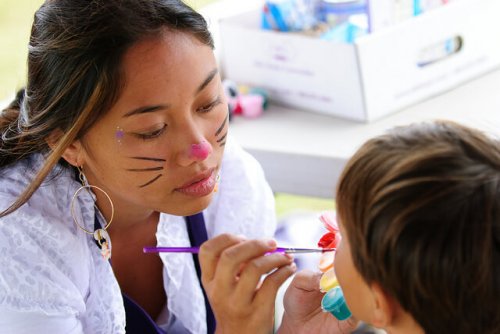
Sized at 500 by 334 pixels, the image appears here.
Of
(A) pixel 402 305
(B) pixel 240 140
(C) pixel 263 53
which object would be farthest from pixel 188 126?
(C) pixel 263 53

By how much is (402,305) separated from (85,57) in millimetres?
522

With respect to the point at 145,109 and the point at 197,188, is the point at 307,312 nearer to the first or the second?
the point at 197,188

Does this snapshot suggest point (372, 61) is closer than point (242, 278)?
No

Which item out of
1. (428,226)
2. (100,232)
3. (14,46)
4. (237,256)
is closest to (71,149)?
(100,232)

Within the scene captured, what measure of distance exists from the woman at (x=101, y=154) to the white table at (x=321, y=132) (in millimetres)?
411

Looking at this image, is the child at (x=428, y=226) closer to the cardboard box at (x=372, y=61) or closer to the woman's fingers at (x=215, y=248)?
the woman's fingers at (x=215, y=248)

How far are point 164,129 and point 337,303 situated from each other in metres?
0.32

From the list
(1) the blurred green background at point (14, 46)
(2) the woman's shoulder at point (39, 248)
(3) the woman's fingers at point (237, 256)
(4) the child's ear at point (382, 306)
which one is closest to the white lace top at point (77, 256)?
(2) the woman's shoulder at point (39, 248)

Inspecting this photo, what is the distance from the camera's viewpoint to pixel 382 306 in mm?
854

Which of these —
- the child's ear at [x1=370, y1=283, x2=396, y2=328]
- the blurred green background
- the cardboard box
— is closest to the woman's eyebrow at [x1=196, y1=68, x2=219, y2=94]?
the child's ear at [x1=370, y1=283, x2=396, y2=328]

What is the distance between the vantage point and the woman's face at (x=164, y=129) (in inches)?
41.3

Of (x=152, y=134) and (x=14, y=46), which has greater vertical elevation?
(x=152, y=134)

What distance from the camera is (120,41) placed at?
105 cm

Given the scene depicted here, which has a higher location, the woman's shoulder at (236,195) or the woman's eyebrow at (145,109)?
the woman's eyebrow at (145,109)
